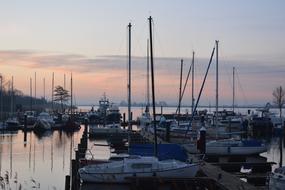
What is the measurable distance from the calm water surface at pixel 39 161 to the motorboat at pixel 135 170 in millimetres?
5658

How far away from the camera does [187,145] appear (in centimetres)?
4403

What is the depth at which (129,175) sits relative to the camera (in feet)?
84.1

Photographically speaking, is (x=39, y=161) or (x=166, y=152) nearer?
(x=166, y=152)

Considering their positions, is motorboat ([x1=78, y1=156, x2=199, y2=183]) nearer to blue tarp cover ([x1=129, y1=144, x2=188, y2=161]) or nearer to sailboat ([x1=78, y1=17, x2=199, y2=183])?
sailboat ([x1=78, y1=17, x2=199, y2=183])

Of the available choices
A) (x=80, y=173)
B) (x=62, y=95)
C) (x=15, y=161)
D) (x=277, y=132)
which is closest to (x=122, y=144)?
(x=15, y=161)

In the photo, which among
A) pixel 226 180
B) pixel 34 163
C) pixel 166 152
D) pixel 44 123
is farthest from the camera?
pixel 44 123

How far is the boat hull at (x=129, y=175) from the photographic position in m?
25.6

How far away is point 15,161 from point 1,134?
36.1 metres

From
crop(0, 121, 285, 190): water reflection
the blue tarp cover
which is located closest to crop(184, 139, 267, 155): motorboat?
crop(0, 121, 285, 190): water reflection

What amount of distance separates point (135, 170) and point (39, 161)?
2283 centimetres

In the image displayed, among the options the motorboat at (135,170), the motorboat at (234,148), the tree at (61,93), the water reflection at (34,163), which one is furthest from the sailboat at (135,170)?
the tree at (61,93)

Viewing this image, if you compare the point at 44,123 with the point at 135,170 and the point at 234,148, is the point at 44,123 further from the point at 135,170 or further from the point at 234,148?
the point at 135,170

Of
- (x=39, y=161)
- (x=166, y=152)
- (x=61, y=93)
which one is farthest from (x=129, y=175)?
(x=61, y=93)

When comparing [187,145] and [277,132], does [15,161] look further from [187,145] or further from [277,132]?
[277,132]
